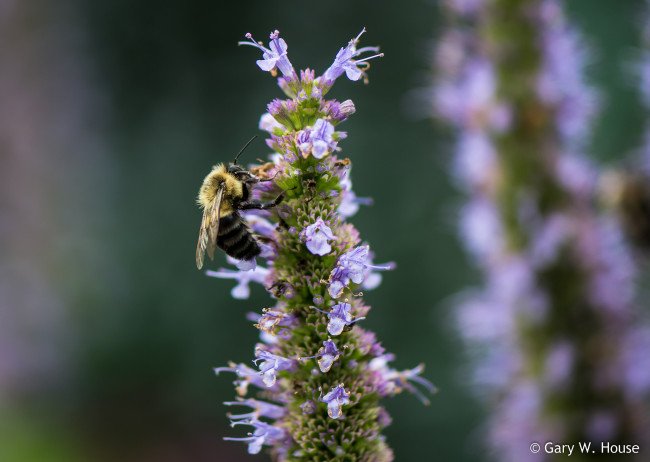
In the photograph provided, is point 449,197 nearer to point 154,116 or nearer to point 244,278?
point 154,116

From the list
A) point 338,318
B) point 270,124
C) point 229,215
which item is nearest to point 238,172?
point 229,215

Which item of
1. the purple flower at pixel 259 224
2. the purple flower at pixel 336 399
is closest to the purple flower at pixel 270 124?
the purple flower at pixel 259 224

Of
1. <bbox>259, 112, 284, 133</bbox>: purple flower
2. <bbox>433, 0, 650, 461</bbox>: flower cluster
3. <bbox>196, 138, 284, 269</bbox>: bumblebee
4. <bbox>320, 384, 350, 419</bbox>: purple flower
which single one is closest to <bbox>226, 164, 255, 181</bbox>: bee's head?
<bbox>196, 138, 284, 269</bbox>: bumblebee

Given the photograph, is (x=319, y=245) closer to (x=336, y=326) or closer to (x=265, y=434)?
(x=336, y=326)

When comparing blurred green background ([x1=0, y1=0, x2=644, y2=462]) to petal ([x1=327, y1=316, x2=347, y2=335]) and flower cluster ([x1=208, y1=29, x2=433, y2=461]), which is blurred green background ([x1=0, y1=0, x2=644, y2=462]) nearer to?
flower cluster ([x1=208, y1=29, x2=433, y2=461])

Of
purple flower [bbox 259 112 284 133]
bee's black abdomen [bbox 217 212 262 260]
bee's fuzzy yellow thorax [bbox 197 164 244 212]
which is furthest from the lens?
bee's fuzzy yellow thorax [bbox 197 164 244 212]

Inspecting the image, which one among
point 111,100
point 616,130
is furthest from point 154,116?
point 616,130

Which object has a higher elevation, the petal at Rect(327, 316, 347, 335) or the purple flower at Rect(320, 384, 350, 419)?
the petal at Rect(327, 316, 347, 335)
